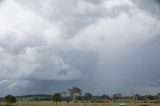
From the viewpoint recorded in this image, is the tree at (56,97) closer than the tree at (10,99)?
No

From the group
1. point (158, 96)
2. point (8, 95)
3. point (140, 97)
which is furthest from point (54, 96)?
point (158, 96)

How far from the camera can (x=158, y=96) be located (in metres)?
199

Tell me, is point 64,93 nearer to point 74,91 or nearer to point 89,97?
point 74,91

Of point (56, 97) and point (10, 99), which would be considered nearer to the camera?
point (10, 99)

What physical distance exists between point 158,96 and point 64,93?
242 ft

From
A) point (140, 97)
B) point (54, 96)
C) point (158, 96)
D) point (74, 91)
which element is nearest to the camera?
point (54, 96)

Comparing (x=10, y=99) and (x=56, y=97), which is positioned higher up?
(x=10, y=99)

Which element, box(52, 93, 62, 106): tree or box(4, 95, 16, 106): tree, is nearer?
box(4, 95, 16, 106): tree

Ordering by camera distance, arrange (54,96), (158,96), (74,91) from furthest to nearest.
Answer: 1. (158,96)
2. (74,91)
3. (54,96)

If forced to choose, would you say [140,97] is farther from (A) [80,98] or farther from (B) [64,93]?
(B) [64,93]

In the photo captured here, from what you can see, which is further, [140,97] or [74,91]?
[140,97]

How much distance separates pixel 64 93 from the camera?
15375cm

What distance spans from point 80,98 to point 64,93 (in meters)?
33.0

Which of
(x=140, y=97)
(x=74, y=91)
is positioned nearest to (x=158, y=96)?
(x=140, y=97)
